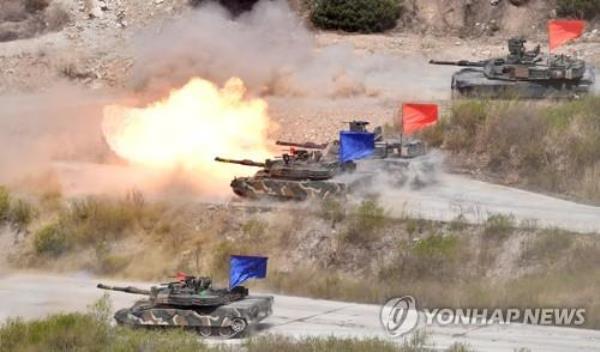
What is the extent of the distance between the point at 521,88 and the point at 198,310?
21.4m

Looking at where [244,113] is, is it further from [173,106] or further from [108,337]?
[108,337]

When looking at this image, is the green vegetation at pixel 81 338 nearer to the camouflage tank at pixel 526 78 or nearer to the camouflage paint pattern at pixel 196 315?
the camouflage paint pattern at pixel 196 315

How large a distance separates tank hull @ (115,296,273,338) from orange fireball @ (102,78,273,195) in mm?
12071

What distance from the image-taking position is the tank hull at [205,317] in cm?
3225

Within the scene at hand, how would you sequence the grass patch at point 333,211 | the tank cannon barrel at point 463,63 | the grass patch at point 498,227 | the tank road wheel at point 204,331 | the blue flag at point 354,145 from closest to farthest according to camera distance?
the tank road wheel at point 204,331
the grass patch at point 498,227
the grass patch at point 333,211
the blue flag at point 354,145
the tank cannon barrel at point 463,63

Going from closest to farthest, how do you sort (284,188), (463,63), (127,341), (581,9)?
1. (127,341)
2. (284,188)
3. (463,63)
4. (581,9)

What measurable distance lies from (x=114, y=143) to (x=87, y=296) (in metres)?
11.3

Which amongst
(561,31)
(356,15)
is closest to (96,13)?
(356,15)

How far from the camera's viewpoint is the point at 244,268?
32.3 metres

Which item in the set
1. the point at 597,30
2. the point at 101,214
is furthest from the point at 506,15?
the point at 101,214

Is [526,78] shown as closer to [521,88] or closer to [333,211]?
[521,88]

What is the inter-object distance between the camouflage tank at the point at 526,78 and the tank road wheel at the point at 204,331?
67.7 ft

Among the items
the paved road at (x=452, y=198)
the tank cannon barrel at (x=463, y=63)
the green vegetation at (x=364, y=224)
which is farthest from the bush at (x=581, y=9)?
the green vegetation at (x=364, y=224)

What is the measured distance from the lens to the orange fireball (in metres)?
45.8
